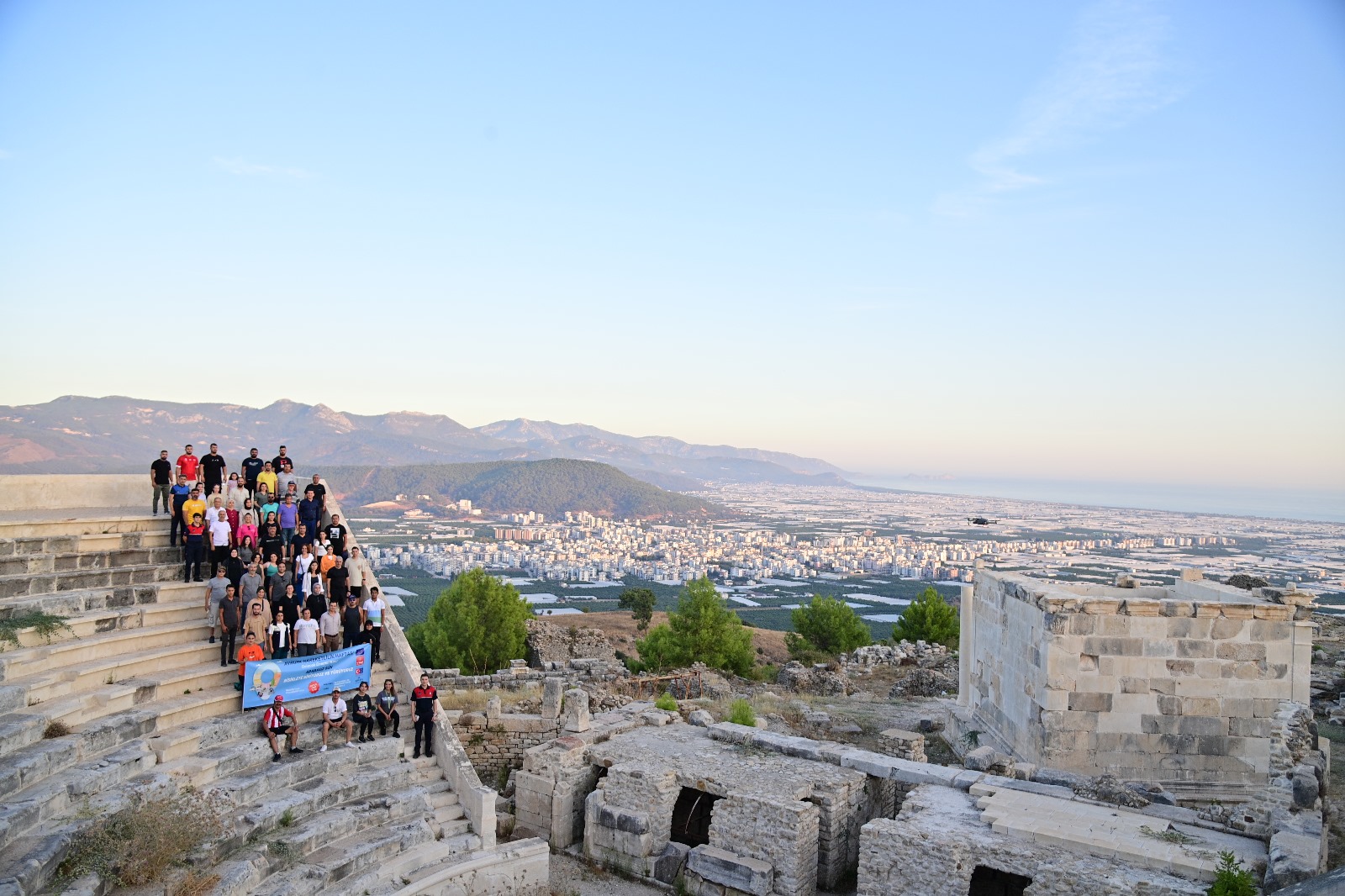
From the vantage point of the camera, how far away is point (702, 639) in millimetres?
32219

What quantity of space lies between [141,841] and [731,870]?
7712mm

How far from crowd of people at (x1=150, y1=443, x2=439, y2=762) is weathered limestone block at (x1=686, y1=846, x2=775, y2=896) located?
4.54 metres

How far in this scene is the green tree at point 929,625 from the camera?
36.2m

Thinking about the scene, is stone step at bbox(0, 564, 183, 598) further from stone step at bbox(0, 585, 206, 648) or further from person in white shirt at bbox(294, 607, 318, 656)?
person in white shirt at bbox(294, 607, 318, 656)

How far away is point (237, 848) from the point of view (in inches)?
421

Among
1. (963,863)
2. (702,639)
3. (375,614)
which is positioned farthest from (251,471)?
(702,639)

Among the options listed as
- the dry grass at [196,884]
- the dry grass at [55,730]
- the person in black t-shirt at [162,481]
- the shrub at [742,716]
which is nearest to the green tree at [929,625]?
the shrub at [742,716]

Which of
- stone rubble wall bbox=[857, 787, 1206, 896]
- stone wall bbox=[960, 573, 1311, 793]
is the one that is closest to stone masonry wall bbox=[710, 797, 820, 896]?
stone rubble wall bbox=[857, 787, 1206, 896]

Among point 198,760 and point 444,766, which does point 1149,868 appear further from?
point 198,760

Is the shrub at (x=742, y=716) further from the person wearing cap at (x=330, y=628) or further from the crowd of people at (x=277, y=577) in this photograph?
the person wearing cap at (x=330, y=628)

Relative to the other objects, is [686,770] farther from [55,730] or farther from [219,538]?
[55,730]

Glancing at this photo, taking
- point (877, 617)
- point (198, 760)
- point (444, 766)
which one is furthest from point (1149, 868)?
point (877, 617)

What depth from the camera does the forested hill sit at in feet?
456

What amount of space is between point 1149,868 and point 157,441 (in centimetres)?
11999
